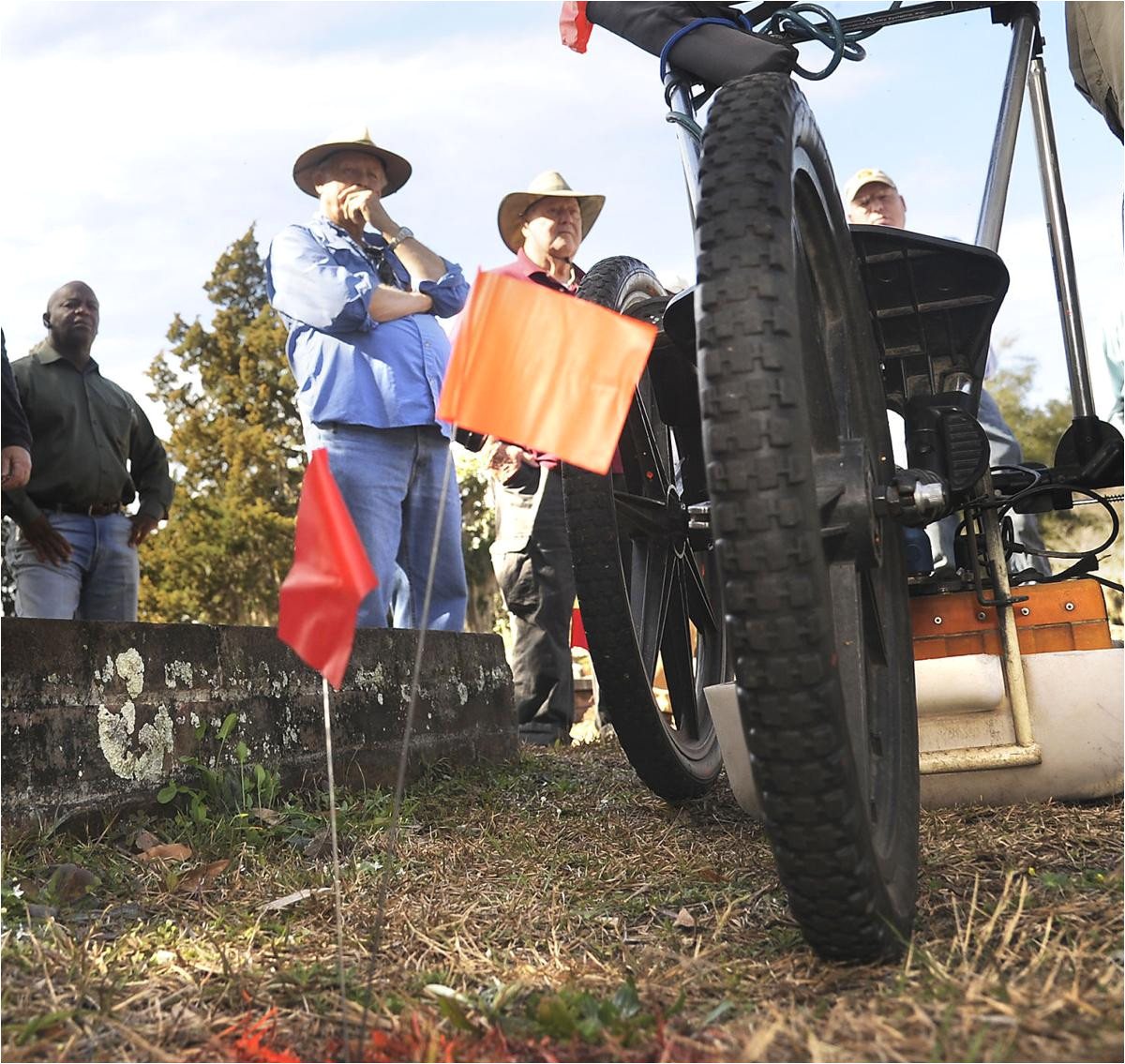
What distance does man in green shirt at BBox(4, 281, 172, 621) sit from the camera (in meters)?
3.62

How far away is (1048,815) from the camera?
1.95m

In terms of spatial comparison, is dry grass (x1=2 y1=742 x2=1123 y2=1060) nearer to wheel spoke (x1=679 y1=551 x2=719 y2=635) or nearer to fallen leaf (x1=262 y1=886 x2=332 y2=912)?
fallen leaf (x1=262 y1=886 x2=332 y2=912)

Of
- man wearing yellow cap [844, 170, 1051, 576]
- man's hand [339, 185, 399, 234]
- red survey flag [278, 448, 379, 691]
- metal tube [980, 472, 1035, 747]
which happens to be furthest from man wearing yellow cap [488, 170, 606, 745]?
red survey flag [278, 448, 379, 691]

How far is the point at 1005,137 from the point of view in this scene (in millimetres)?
2316

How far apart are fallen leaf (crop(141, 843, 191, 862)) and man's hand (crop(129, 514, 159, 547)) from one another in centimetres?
228

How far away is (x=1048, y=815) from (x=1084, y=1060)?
1.07 m

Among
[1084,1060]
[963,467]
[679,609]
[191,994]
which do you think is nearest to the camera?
[1084,1060]

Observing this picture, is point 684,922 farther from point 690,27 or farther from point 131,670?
point 690,27

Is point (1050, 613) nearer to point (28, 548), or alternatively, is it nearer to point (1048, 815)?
point (1048, 815)

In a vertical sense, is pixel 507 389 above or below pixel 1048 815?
above

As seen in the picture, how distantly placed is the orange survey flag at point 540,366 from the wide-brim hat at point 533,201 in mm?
2974

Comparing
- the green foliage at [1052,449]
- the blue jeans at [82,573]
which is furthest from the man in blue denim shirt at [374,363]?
the green foliage at [1052,449]

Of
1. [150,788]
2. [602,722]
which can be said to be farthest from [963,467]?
[602,722]

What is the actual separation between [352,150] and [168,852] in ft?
8.68
